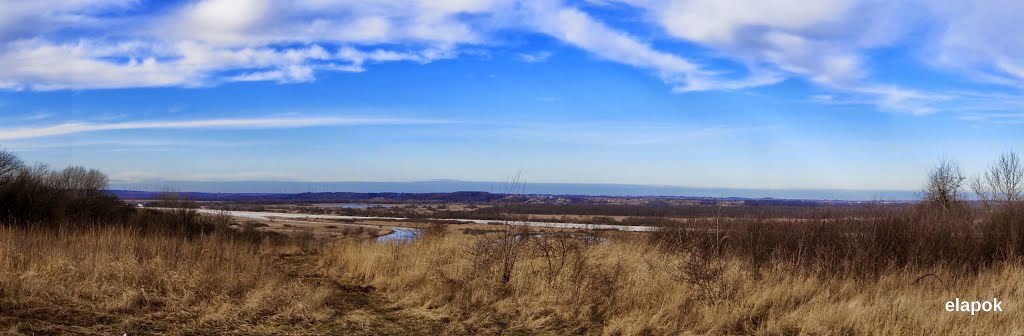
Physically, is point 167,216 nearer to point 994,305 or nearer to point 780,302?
point 780,302

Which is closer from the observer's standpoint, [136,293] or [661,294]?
[136,293]

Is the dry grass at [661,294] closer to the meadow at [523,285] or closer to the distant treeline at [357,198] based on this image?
the meadow at [523,285]

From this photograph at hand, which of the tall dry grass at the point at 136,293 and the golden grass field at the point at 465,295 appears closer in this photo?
the tall dry grass at the point at 136,293

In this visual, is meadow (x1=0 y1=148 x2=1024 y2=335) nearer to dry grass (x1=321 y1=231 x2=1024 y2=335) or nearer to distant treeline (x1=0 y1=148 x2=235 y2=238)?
dry grass (x1=321 y1=231 x2=1024 y2=335)

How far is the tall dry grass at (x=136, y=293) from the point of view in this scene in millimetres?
7949

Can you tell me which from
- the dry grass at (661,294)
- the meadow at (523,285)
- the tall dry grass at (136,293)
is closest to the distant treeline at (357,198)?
the meadow at (523,285)

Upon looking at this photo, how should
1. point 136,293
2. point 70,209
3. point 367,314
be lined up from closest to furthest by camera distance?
point 136,293, point 367,314, point 70,209

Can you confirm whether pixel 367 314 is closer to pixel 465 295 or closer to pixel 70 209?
pixel 465 295

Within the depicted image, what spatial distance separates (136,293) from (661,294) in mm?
7210

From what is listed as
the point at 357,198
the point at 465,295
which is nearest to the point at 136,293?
the point at 465,295

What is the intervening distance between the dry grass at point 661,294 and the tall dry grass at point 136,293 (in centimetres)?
206

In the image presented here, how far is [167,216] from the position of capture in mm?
31203

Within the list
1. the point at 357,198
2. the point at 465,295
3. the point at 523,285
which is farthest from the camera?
the point at 357,198

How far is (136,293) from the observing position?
28.9 feet
